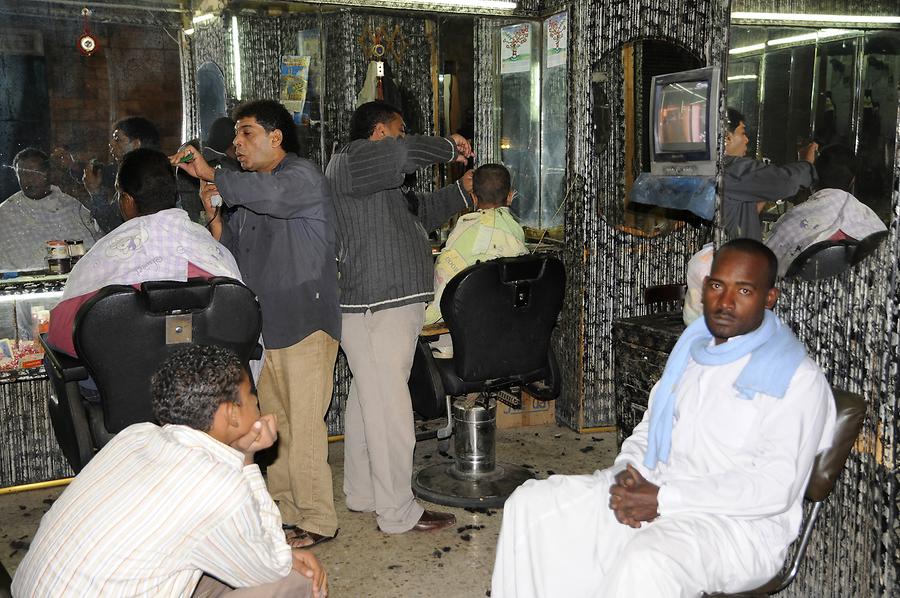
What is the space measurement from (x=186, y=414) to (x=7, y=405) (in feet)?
7.23

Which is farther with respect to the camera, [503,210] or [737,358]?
[503,210]

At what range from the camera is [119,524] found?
1515mm

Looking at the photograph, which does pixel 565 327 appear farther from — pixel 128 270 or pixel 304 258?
pixel 128 270

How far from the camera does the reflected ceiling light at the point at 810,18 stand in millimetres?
2195

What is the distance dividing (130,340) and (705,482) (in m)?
1.55

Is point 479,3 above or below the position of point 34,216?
above

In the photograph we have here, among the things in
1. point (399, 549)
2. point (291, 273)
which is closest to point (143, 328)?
point (291, 273)

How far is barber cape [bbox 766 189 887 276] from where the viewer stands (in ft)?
7.34

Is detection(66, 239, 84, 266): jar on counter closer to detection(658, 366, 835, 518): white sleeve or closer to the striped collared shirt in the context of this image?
the striped collared shirt

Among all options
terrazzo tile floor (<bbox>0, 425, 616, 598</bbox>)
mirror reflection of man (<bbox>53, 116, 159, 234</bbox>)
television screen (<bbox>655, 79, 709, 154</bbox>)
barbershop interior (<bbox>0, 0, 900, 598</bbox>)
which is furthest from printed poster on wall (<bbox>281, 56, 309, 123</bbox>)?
television screen (<bbox>655, 79, 709, 154</bbox>)

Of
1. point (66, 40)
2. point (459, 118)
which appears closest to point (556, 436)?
point (459, 118)

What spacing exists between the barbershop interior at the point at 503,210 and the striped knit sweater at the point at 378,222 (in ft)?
0.12

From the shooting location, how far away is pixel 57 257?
3531mm

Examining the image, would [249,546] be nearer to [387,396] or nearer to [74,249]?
[387,396]
